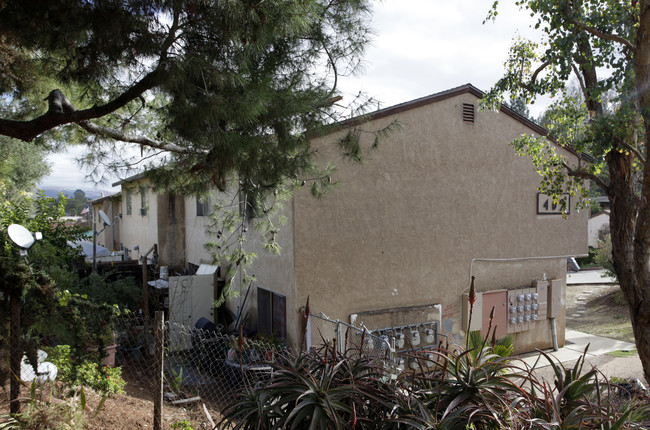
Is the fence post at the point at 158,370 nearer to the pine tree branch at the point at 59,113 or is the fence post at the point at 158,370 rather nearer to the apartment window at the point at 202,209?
the pine tree branch at the point at 59,113

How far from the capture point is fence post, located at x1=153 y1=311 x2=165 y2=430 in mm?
4625

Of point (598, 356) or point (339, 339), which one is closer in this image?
point (339, 339)

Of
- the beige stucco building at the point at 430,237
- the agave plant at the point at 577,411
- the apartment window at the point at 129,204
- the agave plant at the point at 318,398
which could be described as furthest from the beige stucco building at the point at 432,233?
the apartment window at the point at 129,204

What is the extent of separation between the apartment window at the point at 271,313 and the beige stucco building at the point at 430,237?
0.04m

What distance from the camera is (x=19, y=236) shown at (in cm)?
455

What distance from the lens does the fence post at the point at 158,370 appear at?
15.2 ft

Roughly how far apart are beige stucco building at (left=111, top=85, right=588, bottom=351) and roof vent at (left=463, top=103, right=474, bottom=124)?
48 millimetres

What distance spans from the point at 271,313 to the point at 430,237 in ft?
13.3

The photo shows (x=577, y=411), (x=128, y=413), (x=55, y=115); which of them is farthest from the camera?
(x=128, y=413)

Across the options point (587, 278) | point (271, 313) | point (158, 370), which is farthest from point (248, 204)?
point (587, 278)

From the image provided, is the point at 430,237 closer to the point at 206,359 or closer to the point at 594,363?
the point at 594,363

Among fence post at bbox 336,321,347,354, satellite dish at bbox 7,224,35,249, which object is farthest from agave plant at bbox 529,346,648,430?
satellite dish at bbox 7,224,35,249

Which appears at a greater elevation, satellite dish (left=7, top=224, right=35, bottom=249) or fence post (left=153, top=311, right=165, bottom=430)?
satellite dish (left=7, top=224, right=35, bottom=249)

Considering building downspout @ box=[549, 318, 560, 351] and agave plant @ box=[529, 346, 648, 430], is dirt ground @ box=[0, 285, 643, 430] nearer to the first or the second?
building downspout @ box=[549, 318, 560, 351]
